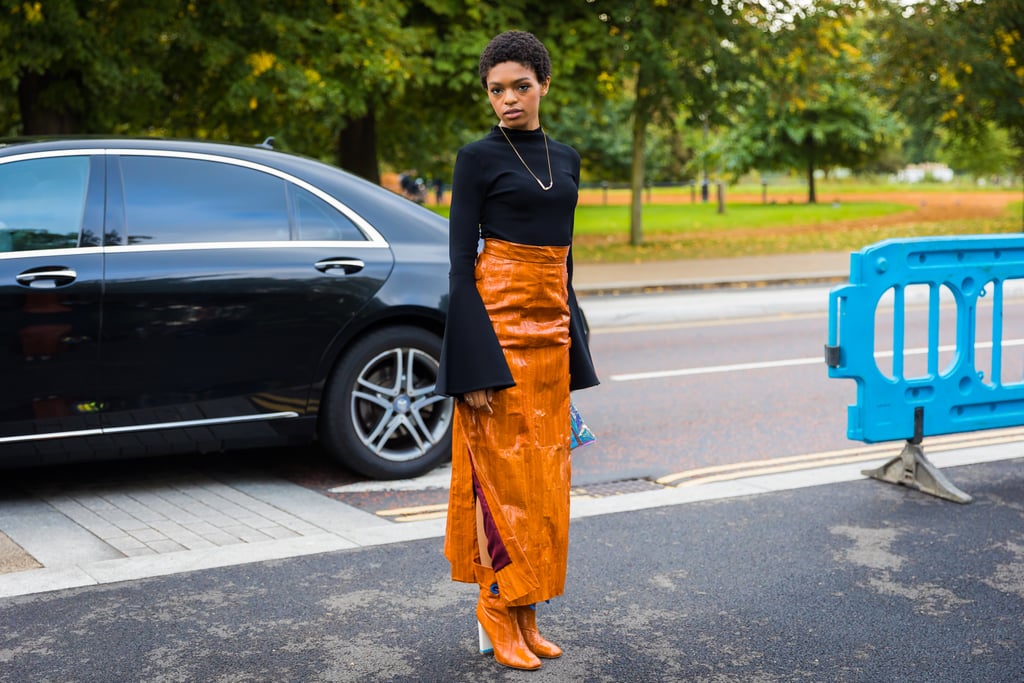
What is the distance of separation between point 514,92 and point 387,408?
2.80 metres

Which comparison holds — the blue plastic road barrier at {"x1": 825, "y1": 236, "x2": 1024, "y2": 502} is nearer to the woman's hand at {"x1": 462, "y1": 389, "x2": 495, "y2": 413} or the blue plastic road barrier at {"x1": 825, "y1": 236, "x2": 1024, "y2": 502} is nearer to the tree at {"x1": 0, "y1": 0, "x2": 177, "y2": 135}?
the woman's hand at {"x1": 462, "y1": 389, "x2": 495, "y2": 413}

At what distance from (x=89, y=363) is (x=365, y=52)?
11.1m

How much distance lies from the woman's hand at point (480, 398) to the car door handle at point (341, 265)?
247cm

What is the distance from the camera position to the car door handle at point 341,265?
20.0 ft

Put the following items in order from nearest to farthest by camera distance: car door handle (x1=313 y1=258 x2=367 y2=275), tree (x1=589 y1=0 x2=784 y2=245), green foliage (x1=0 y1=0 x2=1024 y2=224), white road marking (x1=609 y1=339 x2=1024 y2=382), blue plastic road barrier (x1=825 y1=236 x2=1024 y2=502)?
blue plastic road barrier (x1=825 y1=236 x2=1024 y2=502)
car door handle (x1=313 y1=258 x2=367 y2=275)
white road marking (x1=609 y1=339 x2=1024 y2=382)
green foliage (x1=0 y1=0 x2=1024 y2=224)
tree (x1=589 y1=0 x2=784 y2=245)

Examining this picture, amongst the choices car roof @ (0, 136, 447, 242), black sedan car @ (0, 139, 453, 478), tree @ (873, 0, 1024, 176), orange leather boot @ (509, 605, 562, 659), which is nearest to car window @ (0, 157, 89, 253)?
black sedan car @ (0, 139, 453, 478)

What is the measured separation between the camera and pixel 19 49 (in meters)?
14.1

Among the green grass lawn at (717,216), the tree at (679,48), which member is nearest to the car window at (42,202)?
the tree at (679,48)

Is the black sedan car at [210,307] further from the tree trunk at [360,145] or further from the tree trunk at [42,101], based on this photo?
the tree trunk at [360,145]

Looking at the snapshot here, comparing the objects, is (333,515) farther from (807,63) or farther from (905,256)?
(807,63)

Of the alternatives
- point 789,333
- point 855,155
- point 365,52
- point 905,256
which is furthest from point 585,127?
point 905,256

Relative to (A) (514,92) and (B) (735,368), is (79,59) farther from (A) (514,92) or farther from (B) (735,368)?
(A) (514,92)

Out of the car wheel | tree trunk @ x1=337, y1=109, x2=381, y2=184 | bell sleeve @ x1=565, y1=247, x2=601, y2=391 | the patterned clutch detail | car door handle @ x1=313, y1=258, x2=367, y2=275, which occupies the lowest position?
the car wheel

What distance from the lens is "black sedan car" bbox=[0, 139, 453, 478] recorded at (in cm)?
559
